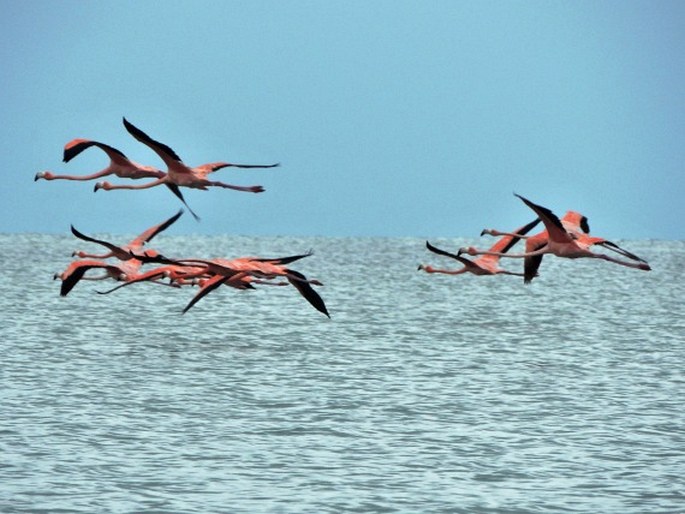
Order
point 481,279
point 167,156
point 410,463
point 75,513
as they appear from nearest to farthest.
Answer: point 75,513
point 410,463
point 167,156
point 481,279

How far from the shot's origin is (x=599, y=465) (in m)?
19.1

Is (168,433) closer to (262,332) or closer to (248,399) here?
(248,399)

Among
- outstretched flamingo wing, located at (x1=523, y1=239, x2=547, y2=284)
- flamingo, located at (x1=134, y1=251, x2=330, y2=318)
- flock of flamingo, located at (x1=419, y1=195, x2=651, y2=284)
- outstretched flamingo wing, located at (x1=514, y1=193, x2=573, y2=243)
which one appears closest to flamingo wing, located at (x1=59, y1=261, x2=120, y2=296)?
flamingo, located at (x1=134, y1=251, x2=330, y2=318)

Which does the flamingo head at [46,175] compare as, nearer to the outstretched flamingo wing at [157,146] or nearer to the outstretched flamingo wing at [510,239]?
the outstretched flamingo wing at [157,146]

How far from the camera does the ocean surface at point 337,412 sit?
1716 centimetres

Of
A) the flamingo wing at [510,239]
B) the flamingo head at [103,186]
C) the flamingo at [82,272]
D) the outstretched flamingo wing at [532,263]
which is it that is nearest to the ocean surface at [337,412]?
the flamingo at [82,272]

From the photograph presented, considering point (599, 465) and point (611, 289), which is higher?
point (611, 289)

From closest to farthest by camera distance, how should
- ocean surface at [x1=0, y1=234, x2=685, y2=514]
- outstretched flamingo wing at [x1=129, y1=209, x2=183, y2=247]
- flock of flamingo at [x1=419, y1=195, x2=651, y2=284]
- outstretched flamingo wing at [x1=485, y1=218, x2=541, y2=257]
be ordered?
ocean surface at [x1=0, y1=234, x2=685, y2=514], flock of flamingo at [x1=419, y1=195, x2=651, y2=284], outstretched flamingo wing at [x1=485, y1=218, x2=541, y2=257], outstretched flamingo wing at [x1=129, y1=209, x2=183, y2=247]

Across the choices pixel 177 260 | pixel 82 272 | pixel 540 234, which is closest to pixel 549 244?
pixel 540 234

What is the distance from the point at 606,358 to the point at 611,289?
37116mm

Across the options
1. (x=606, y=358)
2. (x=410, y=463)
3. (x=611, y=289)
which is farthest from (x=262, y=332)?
(x=611, y=289)

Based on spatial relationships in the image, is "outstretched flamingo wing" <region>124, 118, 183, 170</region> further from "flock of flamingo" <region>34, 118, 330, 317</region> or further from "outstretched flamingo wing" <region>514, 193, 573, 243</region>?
"outstretched flamingo wing" <region>514, 193, 573, 243</region>

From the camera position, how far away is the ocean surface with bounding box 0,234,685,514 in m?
17.2

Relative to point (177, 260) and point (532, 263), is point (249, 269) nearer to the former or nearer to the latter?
point (177, 260)
